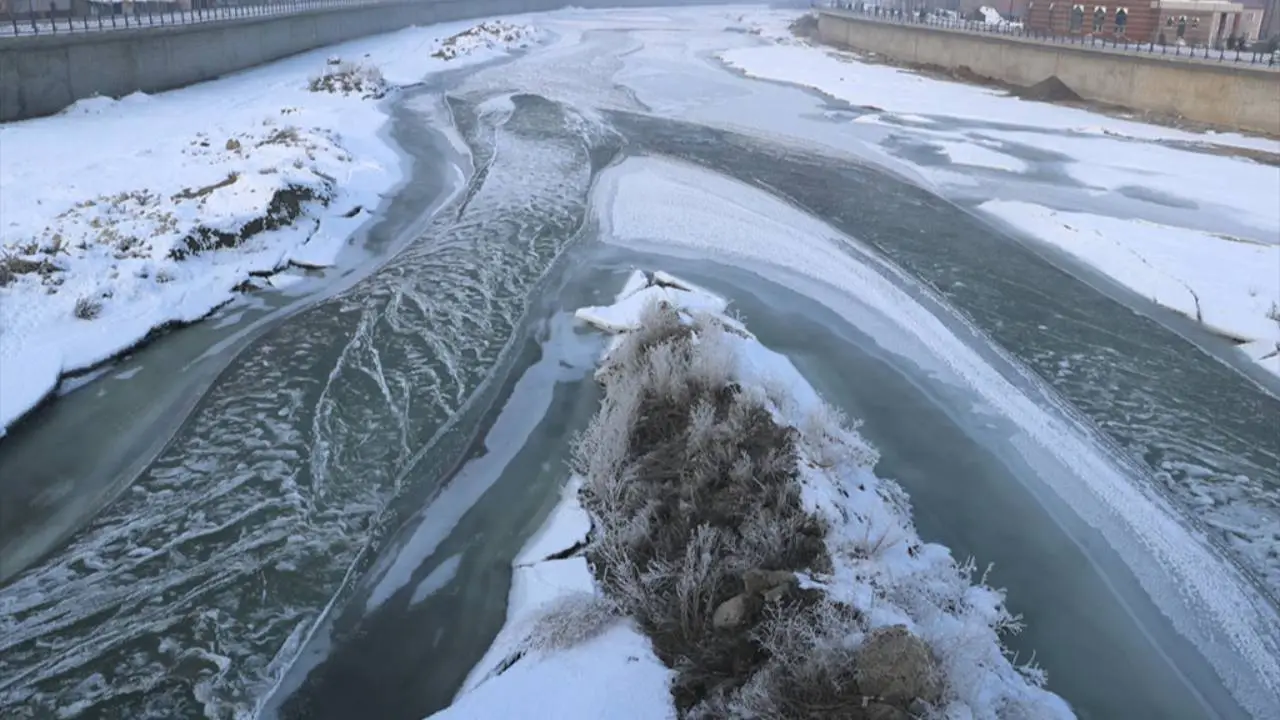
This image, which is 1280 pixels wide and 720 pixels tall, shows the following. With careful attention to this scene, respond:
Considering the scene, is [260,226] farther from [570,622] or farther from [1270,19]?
[1270,19]

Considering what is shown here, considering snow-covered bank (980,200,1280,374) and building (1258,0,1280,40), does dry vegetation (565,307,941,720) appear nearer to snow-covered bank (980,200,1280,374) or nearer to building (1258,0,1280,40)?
snow-covered bank (980,200,1280,374)

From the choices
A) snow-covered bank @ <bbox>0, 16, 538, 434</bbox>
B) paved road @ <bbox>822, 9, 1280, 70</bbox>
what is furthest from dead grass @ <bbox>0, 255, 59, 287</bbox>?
paved road @ <bbox>822, 9, 1280, 70</bbox>

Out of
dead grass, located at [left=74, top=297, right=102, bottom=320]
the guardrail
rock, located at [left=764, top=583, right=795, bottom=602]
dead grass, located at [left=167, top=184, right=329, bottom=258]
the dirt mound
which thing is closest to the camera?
rock, located at [left=764, top=583, right=795, bottom=602]

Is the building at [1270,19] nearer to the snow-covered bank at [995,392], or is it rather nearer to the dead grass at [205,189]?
the snow-covered bank at [995,392]

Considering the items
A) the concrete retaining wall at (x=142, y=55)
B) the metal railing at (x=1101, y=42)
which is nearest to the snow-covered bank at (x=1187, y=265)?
the metal railing at (x=1101, y=42)

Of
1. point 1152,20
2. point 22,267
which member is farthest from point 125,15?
point 1152,20

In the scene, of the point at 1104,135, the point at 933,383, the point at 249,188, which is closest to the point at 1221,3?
the point at 1104,135
